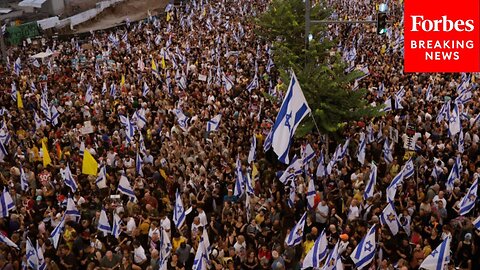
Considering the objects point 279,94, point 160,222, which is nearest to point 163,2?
point 279,94

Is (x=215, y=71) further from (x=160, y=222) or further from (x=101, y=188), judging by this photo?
(x=160, y=222)

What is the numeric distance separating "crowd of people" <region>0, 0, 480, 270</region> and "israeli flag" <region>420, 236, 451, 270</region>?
452 mm

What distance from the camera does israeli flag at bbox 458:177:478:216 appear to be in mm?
12055

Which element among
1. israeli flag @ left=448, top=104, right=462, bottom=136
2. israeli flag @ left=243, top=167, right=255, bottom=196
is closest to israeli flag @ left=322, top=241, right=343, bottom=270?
israeli flag @ left=243, top=167, right=255, bottom=196

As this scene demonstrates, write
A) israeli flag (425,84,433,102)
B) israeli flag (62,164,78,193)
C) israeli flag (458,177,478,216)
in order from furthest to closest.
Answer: israeli flag (425,84,433,102) < israeli flag (62,164,78,193) < israeli flag (458,177,478,216)

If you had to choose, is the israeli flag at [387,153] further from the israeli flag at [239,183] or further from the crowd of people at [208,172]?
the israeli flag at [239,183]

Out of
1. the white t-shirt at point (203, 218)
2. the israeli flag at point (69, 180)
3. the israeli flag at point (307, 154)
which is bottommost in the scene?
the white t-shirt at point (203, 218)

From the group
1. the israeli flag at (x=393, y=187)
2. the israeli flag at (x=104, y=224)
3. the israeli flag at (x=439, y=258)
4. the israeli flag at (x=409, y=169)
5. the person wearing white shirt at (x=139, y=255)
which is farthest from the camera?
the israeli flag at (x=409, y=169)

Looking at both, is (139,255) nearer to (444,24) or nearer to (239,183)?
(239,183)

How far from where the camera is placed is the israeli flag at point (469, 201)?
1205 cm

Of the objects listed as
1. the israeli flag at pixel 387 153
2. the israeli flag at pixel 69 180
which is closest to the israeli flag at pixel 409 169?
the israeli flag at pixel 387 153

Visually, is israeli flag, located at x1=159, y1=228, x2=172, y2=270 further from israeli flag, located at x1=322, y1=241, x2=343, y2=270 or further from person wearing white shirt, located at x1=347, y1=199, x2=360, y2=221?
person wearing white shirt, located at x1=347, y1=199, x2=360, y2=221

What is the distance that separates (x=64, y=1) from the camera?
159 ft

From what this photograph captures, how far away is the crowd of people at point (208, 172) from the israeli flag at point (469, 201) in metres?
0.27
